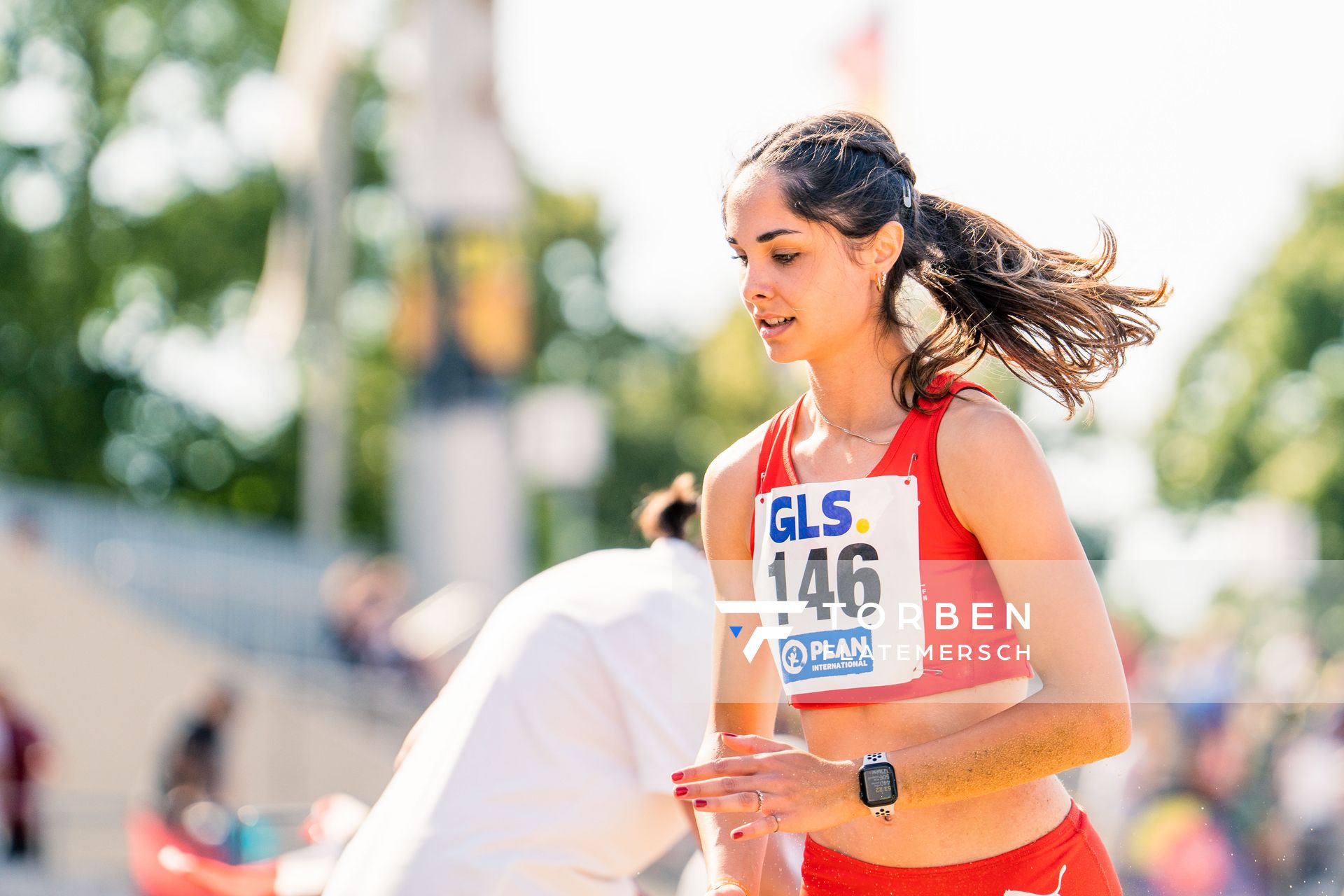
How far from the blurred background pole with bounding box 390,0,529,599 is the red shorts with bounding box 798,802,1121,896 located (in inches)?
683

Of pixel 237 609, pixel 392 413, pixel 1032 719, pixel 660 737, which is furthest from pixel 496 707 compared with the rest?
pixel 392 413

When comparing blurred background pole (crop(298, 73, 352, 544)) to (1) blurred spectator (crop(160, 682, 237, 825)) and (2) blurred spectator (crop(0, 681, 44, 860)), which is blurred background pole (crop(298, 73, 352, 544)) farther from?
(1) blurred spectator (crop(160, 682, 237, 825))

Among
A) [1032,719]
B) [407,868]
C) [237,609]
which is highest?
[237,609]

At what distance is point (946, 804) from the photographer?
8.09 ft

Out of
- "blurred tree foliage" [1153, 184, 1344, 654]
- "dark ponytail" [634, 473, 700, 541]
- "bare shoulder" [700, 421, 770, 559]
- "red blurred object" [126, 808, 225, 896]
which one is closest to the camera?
"bare shoulder" [700, 421, 770, 559]

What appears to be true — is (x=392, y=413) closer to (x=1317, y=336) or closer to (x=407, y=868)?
(x=1317, y=336)

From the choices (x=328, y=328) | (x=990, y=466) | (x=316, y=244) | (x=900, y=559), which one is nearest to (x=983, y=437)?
(x=990, y=466)

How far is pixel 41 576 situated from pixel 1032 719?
1700cm

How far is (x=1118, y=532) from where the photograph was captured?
3700 cm

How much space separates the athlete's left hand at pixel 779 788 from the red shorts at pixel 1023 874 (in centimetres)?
33

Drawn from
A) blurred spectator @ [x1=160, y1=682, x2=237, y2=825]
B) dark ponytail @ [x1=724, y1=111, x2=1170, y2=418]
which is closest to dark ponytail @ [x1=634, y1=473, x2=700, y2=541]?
dark ponytail @ [x1=724, y1=111, x2=1170, y2=418]

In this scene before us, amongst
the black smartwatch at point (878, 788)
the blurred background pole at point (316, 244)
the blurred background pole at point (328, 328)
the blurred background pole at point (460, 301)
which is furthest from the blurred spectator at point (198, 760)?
the blurred background pole at point (328, 328)

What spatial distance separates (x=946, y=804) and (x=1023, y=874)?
16 cm

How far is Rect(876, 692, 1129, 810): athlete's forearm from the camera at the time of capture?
2217mm
